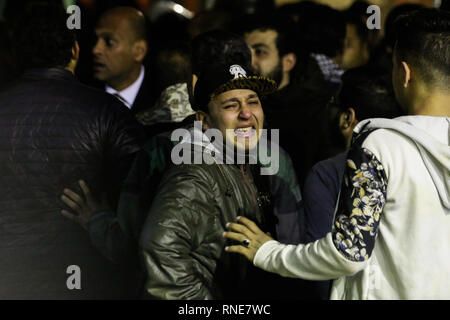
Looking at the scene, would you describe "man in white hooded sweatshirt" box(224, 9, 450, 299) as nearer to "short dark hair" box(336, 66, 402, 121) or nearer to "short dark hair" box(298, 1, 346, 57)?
"short dark hair" box(336, 66, 402, 121)

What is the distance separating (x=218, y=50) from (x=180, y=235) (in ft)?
3.69

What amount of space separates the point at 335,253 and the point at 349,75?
1601 millimetres

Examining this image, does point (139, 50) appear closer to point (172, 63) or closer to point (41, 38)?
point (172, 63)

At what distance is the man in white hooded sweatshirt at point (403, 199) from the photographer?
231 centimetres

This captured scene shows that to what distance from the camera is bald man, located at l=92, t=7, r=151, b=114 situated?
4668mm

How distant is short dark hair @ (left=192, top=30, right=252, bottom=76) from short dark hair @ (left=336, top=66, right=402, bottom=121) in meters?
0.60

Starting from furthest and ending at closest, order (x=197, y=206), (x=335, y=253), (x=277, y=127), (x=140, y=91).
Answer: (x=140, y=91), (x=277, y=127), (x=197, y=206), (x=335, y=253)

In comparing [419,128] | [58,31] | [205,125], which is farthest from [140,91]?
[419,128]

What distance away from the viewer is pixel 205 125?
300 cm

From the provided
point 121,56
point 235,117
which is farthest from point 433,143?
point 121,56

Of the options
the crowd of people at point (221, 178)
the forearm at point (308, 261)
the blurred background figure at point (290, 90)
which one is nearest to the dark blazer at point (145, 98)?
the crowd of people at point (221, 178)

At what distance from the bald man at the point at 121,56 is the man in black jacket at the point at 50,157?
1.31 m
